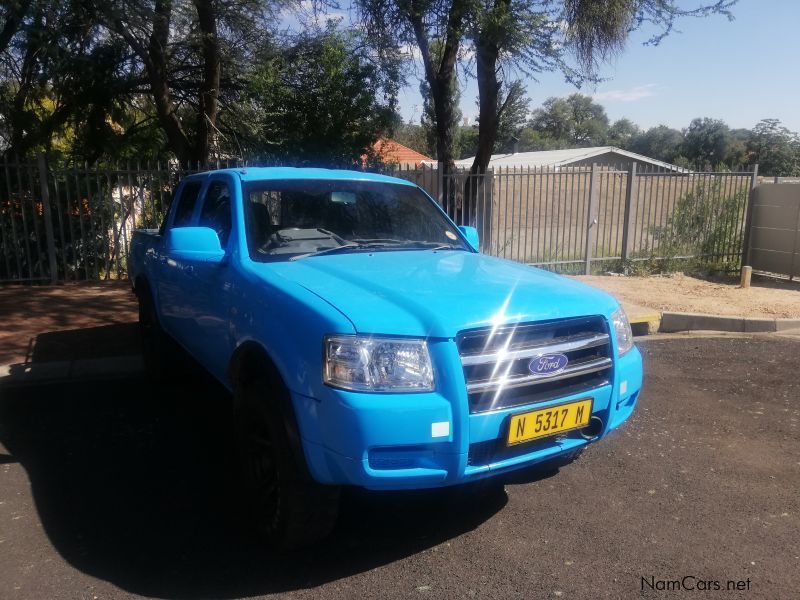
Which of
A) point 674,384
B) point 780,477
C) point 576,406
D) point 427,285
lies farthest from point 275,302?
point 674,384

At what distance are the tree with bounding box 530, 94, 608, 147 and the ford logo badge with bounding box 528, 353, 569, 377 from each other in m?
80.1

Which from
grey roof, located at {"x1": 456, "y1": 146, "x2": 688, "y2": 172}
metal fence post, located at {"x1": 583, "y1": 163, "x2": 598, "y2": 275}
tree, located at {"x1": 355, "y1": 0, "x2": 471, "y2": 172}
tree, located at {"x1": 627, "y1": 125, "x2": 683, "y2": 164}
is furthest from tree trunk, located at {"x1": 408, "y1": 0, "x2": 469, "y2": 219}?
tree, located at {"x1": 627, "y1": 125, "x2": 683, "y2": 164}

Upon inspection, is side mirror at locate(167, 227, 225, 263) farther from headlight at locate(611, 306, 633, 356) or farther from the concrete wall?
the concrete wall

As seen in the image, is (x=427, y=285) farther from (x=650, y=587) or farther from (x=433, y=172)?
(x=433, y=172)

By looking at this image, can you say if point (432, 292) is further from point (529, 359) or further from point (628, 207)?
point (628, 207)

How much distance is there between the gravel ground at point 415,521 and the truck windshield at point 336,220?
59.0 inches

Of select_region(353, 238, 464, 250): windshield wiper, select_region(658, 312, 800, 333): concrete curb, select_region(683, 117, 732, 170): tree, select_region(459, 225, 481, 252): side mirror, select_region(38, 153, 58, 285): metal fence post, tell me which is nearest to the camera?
select_region(353, 238, 464, 250): windshield wiper

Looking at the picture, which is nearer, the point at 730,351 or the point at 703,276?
the point at 730,351

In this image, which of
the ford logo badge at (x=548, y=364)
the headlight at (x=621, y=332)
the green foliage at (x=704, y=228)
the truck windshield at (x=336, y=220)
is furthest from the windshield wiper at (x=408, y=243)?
the green foliage at (x=704, y=228)

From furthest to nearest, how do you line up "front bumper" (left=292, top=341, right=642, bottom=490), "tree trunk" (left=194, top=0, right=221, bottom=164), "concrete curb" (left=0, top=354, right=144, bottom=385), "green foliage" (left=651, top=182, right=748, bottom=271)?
"green foliage" (left=651, top=182, right=748, bottom=271)
"tree trunk" (left=194, top=0, right=221, bottom=164)
"concrete curb" (left=0, top=354, right=144, bottom=385)
"front bumper" (left=292, top=341, right=642, bottom=490)

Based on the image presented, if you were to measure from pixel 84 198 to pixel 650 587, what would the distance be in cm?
1053

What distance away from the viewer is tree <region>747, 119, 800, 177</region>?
130ft

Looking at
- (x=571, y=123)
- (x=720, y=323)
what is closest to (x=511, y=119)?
(x=720, y=323)

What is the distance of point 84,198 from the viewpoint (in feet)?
35.3
